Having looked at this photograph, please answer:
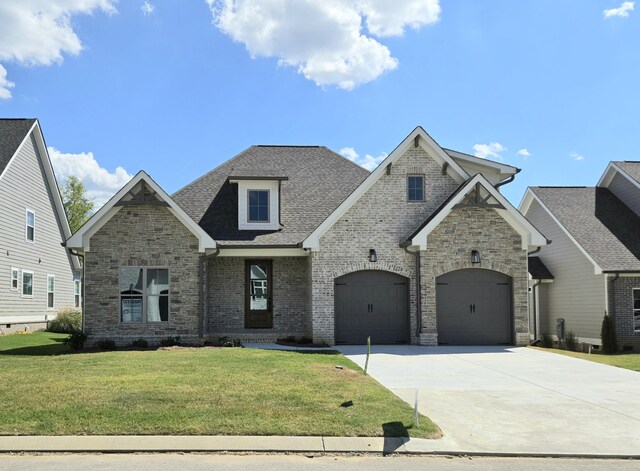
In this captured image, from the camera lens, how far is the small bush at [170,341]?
19236 millimetres

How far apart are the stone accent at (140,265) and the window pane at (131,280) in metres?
0.20

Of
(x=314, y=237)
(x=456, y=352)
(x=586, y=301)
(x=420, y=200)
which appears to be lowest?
(x=456, y=352)

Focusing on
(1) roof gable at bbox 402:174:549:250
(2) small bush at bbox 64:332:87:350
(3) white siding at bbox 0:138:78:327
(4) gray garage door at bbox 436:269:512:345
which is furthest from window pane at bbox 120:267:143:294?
(4) gray garage door at bbox 436:269:512:345

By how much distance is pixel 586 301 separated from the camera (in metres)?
22.5

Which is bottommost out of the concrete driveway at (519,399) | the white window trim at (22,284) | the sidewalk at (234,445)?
the concrete driveway at (519,399)

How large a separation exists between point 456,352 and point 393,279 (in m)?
3.55

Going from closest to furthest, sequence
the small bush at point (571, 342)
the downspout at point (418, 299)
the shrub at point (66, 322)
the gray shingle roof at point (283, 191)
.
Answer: the downspout at point (418, 299), the gray shingle roof at point (283, 191), the small bush at point (571, 342), the shrub at point (66, 322)

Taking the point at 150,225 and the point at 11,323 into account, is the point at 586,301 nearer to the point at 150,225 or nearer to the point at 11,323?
the point at 150,225

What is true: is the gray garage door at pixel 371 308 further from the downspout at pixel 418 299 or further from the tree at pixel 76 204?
the tree at pixel 76 204

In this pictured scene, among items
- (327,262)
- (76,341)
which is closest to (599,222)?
(327,262)

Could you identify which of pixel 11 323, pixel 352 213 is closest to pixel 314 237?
pixel 352 213

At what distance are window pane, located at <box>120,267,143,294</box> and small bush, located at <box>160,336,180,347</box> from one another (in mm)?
1736

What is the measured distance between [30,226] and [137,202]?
11905 millimetres

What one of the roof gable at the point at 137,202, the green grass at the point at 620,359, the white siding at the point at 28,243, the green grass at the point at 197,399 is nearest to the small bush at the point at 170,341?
Result: the roof gable at the point at 137,202
